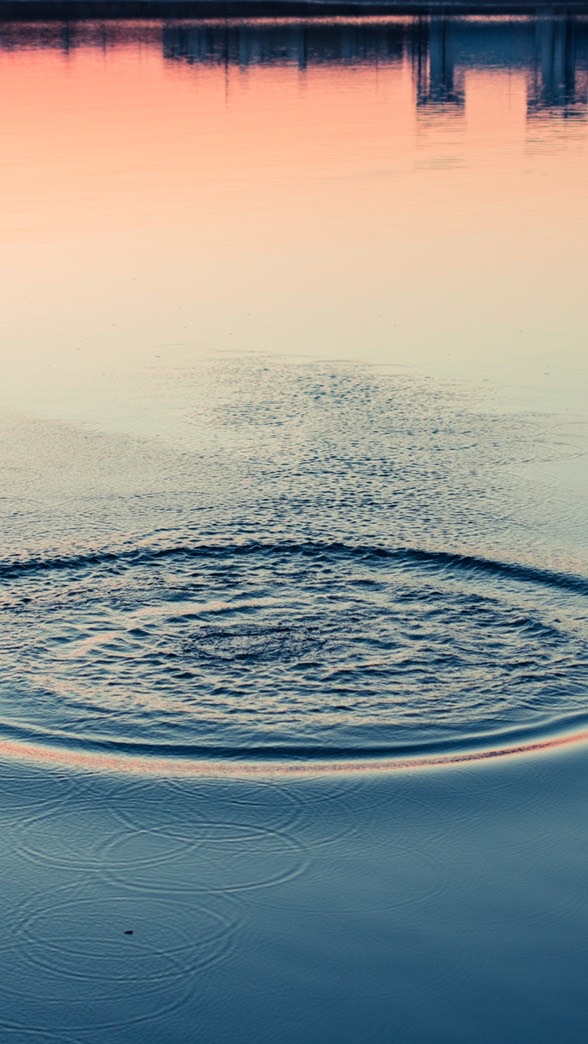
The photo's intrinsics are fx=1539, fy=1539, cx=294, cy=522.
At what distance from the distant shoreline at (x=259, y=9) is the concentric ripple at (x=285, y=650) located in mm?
60321

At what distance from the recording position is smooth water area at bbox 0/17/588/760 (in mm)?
7215

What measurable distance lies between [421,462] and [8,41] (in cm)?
4839

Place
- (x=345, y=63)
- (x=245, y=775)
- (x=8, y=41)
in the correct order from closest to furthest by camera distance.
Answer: (x=245, y=775)
(x=345, y=63)
(x=8, y=41)

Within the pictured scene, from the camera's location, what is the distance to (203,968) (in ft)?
17.4

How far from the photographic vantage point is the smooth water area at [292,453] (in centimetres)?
721

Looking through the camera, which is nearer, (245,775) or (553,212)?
(245,775)

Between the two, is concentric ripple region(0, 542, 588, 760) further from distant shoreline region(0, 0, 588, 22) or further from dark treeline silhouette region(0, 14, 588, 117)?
distant shoreline region(0, 0, 588, 22)

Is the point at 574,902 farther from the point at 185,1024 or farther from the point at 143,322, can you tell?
the point at 143,322

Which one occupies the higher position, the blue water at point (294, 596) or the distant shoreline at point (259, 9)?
the distant shoreline at point (259, 9)

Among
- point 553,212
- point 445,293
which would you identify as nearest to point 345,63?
point 553,212

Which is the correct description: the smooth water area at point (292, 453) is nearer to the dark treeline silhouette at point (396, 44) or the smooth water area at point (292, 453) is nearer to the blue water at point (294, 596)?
the blue water at point (294, 596)

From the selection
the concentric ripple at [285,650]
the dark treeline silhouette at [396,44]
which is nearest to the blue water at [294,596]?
the concentric ripple at [285,650]

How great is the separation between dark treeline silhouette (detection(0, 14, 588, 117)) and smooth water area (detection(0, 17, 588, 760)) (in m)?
15.2

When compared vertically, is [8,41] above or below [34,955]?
above
